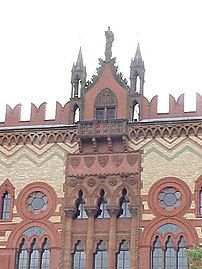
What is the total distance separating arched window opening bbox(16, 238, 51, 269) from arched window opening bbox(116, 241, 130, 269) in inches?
146

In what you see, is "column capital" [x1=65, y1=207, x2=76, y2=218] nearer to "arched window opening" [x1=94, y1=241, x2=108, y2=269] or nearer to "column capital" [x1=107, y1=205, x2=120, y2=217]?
"column capital" [x1=107, y1=205, x2=120, y2=217]

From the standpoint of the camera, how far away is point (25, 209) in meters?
42.4

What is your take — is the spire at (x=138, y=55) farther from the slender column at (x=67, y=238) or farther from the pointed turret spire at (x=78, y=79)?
the slender column at (x=67, y=238)

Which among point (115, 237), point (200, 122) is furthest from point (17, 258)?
point (200, 122)

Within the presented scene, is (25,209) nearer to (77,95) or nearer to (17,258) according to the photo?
(17,258)

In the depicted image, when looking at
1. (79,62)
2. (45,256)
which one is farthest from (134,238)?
(79,62)

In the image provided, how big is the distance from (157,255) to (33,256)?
6516mm

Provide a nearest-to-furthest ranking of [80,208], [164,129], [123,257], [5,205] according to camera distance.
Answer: [123,257] → [80,208] → [164,129] → [5,205]

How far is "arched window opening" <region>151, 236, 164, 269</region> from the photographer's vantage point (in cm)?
3988

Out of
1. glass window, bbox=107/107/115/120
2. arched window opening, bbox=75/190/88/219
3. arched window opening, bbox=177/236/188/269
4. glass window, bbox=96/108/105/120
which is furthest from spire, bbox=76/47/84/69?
arched window opening, bbox=177/236/188/269

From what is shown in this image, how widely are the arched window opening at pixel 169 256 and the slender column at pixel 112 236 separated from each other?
1.96 meters

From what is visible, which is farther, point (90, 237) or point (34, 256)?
point (34, 256)

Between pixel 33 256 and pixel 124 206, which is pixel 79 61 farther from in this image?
pixel 33 256

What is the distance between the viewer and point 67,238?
4119 centimetres
